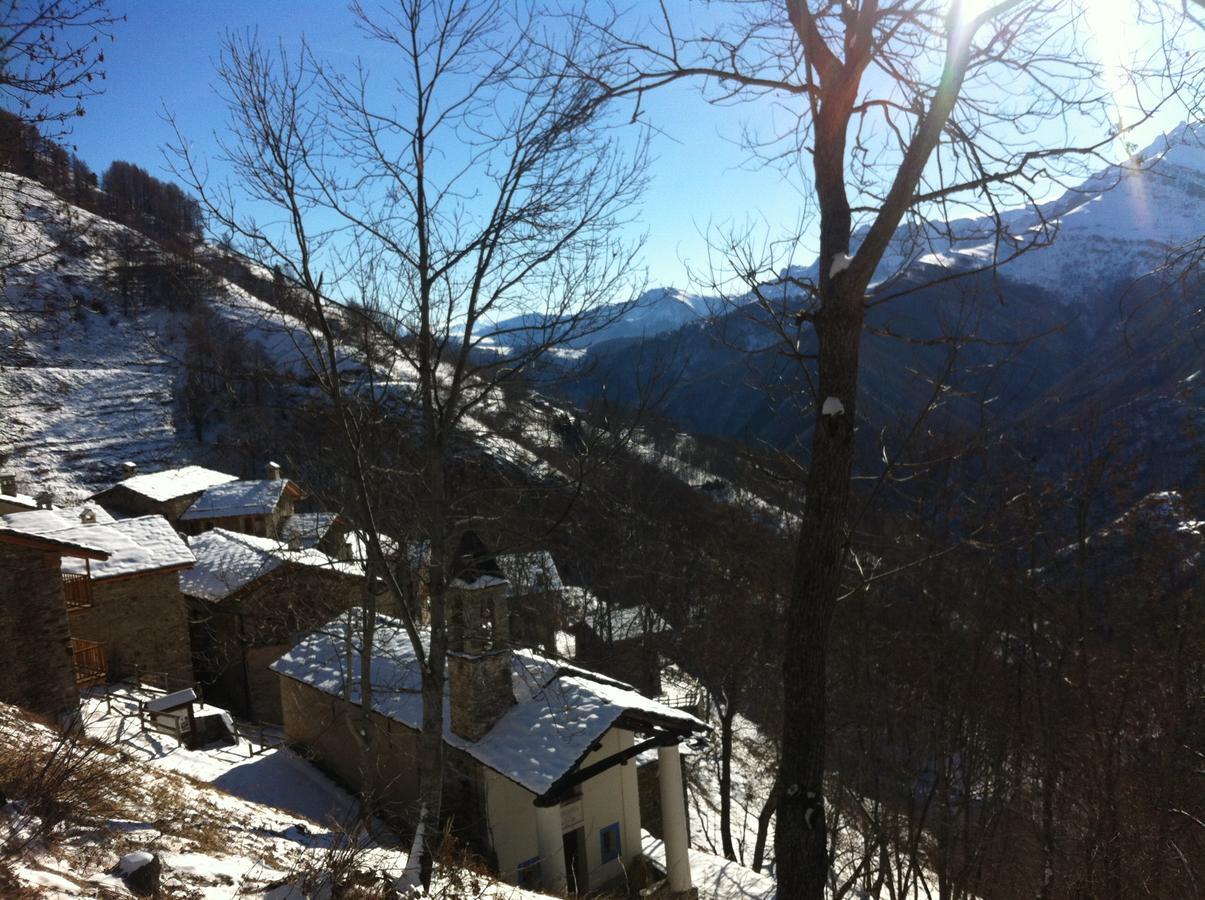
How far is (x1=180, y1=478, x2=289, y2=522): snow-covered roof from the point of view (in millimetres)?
37062

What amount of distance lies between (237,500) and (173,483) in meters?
5.54

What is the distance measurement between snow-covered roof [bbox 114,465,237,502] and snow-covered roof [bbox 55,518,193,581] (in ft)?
62.9

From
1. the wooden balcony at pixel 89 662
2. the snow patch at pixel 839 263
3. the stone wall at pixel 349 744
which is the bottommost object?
the stone wall at pixel 349 744

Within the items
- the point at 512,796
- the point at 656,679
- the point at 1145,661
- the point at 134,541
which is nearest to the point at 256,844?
the point at 512,796

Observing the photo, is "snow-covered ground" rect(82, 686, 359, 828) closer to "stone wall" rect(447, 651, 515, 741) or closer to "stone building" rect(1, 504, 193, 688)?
"stone wall" rect(447, 651, 515, 741)

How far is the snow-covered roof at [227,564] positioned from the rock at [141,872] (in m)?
15.5

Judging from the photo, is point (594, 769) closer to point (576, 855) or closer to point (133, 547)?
point (576, 855)

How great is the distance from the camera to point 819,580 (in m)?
3.99

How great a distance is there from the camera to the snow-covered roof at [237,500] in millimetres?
37062

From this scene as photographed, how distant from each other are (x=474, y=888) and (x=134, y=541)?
1912 centimetres

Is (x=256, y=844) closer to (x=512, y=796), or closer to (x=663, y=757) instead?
(x=512, y=796)

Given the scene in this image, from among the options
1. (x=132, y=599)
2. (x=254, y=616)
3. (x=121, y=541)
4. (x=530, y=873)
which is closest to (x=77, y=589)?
(x=132, y=599)

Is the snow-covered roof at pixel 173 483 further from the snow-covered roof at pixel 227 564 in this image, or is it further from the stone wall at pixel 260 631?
the stone wall at pixel 260 631

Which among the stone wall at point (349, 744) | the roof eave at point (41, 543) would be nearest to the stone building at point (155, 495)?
the stone wall at point (349, 744)
